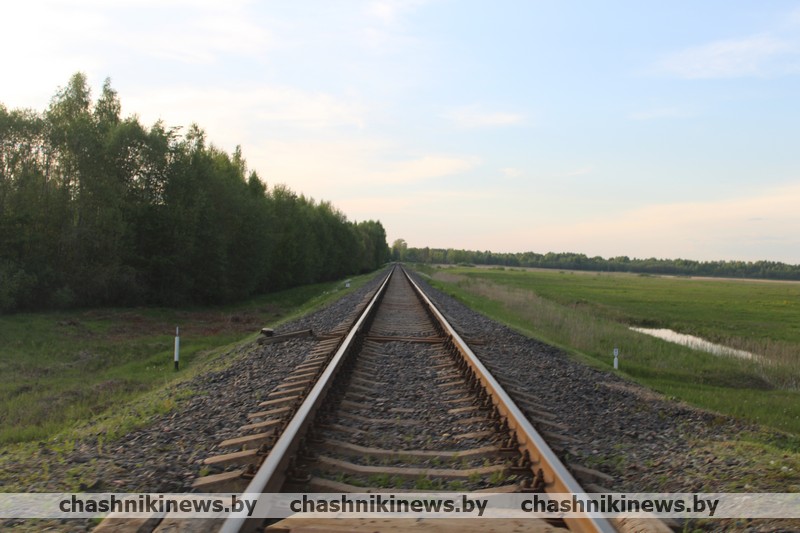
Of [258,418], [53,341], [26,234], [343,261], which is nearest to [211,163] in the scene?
[26,234]

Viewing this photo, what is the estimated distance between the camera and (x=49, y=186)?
24.6 metres

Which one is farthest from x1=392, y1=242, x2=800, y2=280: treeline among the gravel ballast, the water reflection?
the gravel ballast

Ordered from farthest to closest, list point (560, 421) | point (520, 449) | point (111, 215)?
point (111, 215), point (560, 421), point (520, 449)

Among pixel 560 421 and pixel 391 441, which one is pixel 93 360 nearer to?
pixel 391 441

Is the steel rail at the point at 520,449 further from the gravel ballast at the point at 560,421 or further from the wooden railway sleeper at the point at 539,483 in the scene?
the gravel ballast at the point at 560,421

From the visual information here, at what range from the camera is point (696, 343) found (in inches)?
936

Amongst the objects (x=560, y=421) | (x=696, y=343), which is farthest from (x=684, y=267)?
(x=560, y=421)

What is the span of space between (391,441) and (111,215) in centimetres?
2404

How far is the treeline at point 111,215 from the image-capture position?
23125mm

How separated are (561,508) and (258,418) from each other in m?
3.08

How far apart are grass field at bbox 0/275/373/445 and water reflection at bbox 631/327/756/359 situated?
16.0 m

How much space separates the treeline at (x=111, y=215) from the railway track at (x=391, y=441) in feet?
61.7

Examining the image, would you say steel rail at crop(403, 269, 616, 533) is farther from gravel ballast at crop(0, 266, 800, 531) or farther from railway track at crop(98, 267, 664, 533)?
gravel ballast at crop(0, 266, 800, 531)

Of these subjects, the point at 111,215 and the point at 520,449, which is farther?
the point at 111,215
